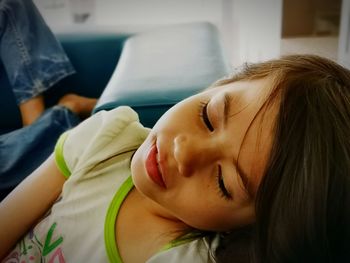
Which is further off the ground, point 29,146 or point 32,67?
point 32,67

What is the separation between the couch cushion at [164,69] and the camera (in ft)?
2.62

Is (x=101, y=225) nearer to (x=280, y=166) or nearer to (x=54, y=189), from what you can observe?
(x=54, y=189)

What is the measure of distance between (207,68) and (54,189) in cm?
44

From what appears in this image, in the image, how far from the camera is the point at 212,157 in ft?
1.86

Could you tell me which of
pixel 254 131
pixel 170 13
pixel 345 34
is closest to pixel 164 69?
pixel 254 131

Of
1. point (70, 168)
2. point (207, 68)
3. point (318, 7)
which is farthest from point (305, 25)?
point (70, 168)

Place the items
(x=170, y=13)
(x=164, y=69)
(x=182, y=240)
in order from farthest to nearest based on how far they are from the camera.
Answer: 1. (x=170, y=13)
2. (x=164, y=69)
3. (x=182, y=240)

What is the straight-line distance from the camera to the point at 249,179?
0.55 m

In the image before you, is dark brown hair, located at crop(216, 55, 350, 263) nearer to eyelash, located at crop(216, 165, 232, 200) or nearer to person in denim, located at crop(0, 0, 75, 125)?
eyelash, located at crop(216, 165, 232, 200)

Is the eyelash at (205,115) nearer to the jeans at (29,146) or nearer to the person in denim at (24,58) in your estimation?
the jeans at (29,146)

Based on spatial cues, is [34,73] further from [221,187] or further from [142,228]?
[221,187]

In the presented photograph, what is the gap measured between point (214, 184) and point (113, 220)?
0.70ft

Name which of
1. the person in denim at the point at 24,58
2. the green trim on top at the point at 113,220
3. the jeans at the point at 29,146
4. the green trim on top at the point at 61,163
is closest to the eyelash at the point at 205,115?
the green trim on top at the point at 113,220

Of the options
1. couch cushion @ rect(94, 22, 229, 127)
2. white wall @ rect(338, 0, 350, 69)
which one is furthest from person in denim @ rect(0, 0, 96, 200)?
white wall @ rect(338, 0, 350, 69)
